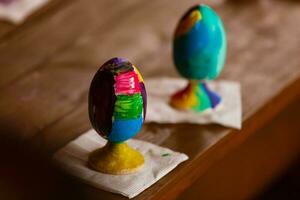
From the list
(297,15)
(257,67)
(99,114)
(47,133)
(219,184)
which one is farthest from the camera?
(297,15)

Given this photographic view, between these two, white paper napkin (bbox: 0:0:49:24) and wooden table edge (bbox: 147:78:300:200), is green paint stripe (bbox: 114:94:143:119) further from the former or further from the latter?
white paper napkin (bbox: 0:0:49:24)

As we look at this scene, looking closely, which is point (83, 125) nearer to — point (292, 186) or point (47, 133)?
point (47, 133)

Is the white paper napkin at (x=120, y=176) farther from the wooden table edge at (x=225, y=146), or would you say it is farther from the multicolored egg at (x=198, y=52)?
the multicolored egg at (x=198, y=52)

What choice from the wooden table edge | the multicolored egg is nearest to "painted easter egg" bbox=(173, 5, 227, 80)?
the multicolored egg

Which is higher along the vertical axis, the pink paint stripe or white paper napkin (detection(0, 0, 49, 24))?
white paper napkin (detection(0, 0, 49, 24))

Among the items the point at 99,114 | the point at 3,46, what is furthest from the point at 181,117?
the point at 3,46

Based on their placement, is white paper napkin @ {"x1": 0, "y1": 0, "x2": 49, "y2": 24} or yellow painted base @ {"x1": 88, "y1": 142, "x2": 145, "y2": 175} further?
white paper napkin @ {"x1": 0, "y1": 0, "x2": 49, "y2": 24}
